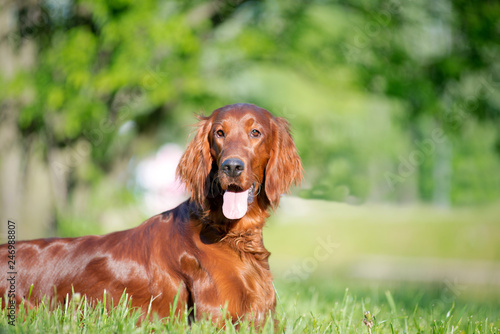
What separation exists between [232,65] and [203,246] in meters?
6.73

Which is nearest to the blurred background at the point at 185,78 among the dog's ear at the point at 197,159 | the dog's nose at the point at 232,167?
the dog's ear at the point at 197,159

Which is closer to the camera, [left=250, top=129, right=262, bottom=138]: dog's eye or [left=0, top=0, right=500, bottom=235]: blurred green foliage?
[left=250, top=129, right=262, bottom=138]: dog's eye

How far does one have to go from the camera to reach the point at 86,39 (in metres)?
7.41

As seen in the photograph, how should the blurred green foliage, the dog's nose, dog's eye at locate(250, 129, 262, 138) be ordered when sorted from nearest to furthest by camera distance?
the dog's nose
dog's eye at locate(250, 129, 262, 138)
the blurred green foliage

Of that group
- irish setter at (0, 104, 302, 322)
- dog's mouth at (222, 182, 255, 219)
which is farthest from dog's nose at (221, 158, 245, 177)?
dog's mouth at (222, 182, 255, 219)

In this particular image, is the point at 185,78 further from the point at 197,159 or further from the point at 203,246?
the point at 203,246

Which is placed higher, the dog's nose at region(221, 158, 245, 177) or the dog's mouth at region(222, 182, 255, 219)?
the dog's nose at region(221, 158, 245, 177)

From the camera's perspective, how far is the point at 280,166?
3.09 meters

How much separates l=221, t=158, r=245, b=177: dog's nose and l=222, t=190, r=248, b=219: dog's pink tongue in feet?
0.49

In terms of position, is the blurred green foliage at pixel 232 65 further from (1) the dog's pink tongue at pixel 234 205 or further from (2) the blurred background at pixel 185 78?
(1) the dog's pink tongue at pixel 234 205

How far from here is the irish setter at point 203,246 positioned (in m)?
2.79

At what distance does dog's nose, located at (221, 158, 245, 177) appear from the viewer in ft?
9.05

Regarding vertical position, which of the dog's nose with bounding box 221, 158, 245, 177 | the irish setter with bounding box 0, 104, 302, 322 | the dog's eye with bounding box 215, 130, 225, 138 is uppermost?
the dog's eye with bounding box 215, 130, 225, 138

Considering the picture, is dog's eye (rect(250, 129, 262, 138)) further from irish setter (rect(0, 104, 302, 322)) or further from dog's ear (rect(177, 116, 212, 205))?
dog's ear (rect(177, 116, 212, 205))
